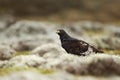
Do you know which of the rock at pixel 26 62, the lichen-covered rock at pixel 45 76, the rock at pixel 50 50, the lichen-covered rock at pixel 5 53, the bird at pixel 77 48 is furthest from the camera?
the lichen-covered rock at pixel 5 53

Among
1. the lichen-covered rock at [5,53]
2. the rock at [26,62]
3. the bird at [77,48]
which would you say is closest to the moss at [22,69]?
the rock at [26,62]

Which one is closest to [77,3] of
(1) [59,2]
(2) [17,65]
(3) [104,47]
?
(1) [59,2]

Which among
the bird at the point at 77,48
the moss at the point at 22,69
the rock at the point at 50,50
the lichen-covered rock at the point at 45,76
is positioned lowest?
the lichen-covered rock at the point at 45,76

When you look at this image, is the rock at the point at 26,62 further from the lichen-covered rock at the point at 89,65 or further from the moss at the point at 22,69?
the lichen-covered rock at the point at 89,65

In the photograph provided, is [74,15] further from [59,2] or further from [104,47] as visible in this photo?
[104,47]

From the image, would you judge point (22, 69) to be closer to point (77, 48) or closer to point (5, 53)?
point (77, 48)

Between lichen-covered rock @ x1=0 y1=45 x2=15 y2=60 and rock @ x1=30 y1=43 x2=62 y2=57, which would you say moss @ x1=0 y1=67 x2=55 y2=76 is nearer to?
rock @ x1=30 y1=43 x2=62 y2=57

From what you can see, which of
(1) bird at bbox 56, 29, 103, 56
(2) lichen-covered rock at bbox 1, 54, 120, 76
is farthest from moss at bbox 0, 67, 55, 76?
(1) bird at bbox 56, 29, 103, 56

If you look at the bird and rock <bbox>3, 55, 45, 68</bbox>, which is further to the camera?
the bird

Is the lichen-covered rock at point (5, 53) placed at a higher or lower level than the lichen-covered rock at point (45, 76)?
higher

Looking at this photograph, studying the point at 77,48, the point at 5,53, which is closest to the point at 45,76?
the point at 77,48

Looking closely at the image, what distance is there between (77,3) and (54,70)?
42408mm

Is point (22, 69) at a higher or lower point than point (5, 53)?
lower

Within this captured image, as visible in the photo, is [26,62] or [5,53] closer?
[26,62]
